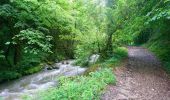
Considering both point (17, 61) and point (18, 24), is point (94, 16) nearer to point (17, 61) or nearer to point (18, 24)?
point (18, 24)

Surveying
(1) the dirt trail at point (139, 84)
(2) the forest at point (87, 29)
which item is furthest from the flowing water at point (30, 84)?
(1) the dirt trail at point (139, 84)

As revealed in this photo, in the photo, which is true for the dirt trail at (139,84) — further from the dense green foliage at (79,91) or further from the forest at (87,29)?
the forest at (87,29)

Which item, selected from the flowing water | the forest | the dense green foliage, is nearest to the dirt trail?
the dense green foliage

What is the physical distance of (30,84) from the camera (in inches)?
645

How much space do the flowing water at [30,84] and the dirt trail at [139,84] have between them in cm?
435

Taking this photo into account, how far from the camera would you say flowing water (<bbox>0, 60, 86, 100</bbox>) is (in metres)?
14.2

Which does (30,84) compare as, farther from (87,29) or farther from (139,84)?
(139,84)

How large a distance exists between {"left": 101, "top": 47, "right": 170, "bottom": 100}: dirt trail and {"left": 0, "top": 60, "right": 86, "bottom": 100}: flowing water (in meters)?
4.35

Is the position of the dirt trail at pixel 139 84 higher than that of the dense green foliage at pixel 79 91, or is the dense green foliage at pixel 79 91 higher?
the dense green foliage at pixel 79 91

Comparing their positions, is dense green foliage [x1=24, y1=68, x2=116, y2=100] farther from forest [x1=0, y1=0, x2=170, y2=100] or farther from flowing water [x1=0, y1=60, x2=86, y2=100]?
flowing water [x1=0, y1=60, x2=86, y2=100]

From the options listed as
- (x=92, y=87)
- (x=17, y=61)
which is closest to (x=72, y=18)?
(x=17, y=61)

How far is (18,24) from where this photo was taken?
18.1m

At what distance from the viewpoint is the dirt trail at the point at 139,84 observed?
33.0 ft

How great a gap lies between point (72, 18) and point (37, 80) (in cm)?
820
